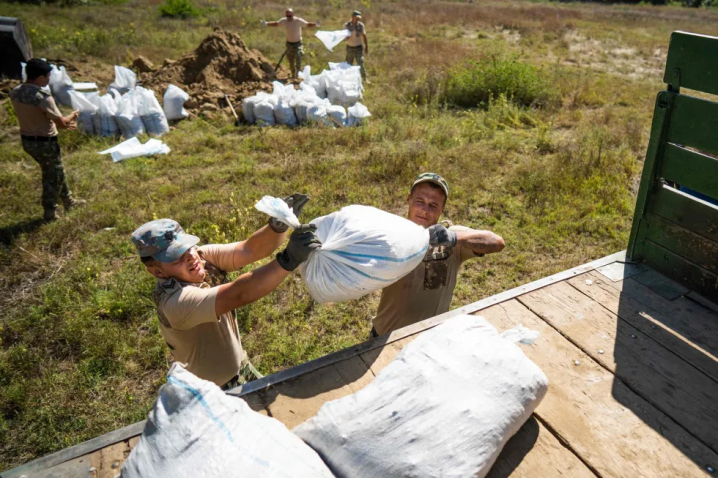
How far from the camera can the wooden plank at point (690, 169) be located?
79.5 inches

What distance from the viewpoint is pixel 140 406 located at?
285 cm

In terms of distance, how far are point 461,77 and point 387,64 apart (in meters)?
3.08

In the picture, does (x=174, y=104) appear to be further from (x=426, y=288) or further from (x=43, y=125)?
(x=426, y=288)

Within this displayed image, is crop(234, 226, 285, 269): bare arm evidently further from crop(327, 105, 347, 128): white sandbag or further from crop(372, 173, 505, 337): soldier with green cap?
crop(327, 105, 347, 128): white sandbag

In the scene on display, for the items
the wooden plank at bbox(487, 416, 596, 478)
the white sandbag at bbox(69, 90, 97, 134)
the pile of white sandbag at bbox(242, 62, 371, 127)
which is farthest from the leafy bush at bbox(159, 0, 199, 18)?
the wooden plank at bbox(487, 416, 596, 478)

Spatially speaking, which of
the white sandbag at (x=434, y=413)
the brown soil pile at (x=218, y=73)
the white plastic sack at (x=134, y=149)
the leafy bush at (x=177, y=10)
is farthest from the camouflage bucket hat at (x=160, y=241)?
the leafy bush at (x=177, y=10)

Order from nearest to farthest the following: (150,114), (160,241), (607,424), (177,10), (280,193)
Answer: (607,424), (160,241), (280,193), (150,114), (177,10)

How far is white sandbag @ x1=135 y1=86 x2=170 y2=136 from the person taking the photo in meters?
6.81

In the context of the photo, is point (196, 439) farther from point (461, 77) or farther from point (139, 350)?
point (461, 77)

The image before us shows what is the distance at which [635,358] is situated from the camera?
5.99ft

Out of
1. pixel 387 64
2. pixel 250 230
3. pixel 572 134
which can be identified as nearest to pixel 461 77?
pixel 572 134

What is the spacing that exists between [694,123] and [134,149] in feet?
20.4

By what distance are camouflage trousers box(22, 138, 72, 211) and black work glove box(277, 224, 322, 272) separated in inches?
168

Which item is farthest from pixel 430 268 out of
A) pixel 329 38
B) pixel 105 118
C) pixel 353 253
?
pixel 329 38
